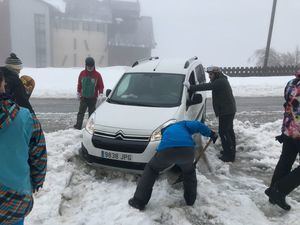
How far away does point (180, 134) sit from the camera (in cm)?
488

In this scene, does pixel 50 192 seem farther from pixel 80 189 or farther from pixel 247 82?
pixel 247 82

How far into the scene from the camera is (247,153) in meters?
7.59

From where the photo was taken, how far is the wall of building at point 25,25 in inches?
1777

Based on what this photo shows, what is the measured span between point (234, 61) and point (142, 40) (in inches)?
2341

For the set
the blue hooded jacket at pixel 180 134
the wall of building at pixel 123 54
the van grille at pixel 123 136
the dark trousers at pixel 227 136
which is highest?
the blue hooded jacket at pixel 180 134

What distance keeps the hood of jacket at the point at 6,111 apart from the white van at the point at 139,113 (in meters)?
3.30

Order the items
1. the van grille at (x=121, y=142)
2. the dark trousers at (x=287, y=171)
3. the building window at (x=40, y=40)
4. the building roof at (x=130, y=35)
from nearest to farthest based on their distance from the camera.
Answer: the dark trousers at (x=287, y=171) < the van grille at (x=121, y=142) < the building window at (x=40, y=40) < the building roof at (x=130, y=35)

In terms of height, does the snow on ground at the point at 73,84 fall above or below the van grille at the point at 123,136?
below

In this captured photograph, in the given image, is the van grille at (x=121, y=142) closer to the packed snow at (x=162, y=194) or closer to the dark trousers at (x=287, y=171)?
the packed snow at (x=162, y=194)

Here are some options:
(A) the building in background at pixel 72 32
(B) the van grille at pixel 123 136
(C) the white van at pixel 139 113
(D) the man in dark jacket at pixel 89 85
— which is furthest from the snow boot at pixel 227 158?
(A) the building in background at pixel 72 32

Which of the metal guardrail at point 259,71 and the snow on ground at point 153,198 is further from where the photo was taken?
the metal guardrail at point 259,71

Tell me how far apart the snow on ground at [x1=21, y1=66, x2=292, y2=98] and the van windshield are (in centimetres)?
916

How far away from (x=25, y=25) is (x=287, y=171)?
151 ft

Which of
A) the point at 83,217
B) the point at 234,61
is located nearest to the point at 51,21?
the point at 83,217
